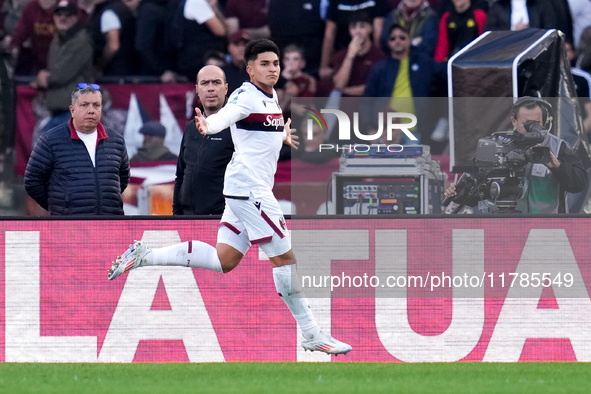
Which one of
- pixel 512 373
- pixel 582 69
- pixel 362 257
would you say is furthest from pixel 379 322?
pixel 582 69

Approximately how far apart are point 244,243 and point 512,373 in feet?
6.12

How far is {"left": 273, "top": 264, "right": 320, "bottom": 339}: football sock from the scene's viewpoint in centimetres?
729

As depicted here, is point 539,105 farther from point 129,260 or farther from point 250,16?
point 250,16

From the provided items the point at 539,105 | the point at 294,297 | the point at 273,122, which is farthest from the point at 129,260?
the point at 539,105

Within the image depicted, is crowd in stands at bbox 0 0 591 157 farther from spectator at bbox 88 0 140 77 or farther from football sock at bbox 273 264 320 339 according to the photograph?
football sock at bbox 273 264 320 339

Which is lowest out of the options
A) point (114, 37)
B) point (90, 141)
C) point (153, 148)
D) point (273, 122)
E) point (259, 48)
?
point (153, 148)

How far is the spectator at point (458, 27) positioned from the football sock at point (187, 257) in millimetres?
5110

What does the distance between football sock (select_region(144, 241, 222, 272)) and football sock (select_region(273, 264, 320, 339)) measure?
41cm

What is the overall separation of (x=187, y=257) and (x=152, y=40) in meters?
5.22

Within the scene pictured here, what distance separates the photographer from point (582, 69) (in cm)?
1173

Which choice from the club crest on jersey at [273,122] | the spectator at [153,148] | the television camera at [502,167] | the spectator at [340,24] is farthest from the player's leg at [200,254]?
the spectator at [340,24]

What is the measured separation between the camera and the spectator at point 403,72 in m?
11.6

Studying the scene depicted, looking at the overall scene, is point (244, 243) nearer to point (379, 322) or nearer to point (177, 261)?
point (177, 261)

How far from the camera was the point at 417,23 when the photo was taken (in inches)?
470
